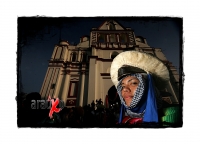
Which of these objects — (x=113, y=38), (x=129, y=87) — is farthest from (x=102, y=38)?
(x=129, y=87)

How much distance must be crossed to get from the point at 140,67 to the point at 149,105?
2.20 feet

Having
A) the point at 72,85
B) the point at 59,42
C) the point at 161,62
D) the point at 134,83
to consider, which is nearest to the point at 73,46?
the point at 59,42

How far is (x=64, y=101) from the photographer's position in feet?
A: 14.3

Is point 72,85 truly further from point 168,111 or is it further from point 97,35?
point 168,111

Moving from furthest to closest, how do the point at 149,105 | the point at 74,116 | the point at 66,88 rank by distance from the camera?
the point at 66,88 → the point at 74,116 → the point at 149,105

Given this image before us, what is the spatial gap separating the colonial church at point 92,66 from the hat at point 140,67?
0.11m

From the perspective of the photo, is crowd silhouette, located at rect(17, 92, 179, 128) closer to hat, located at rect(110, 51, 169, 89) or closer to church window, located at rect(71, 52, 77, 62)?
hat, located at rect(110, 51, 169, 89)

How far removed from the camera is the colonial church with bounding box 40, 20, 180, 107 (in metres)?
4.38

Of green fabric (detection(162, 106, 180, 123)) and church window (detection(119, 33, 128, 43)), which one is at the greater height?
church window (detection(119, 33, 128, 43))

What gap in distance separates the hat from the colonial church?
0.11 m

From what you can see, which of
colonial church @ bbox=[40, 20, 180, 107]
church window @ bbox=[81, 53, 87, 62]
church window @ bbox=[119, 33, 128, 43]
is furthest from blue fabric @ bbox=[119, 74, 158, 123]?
church window @ bbox=[81, 53, 87, 62]

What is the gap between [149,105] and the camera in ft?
13.8

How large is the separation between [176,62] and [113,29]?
4.19ft

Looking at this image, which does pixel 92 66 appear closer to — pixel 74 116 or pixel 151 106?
pixel 74 116
